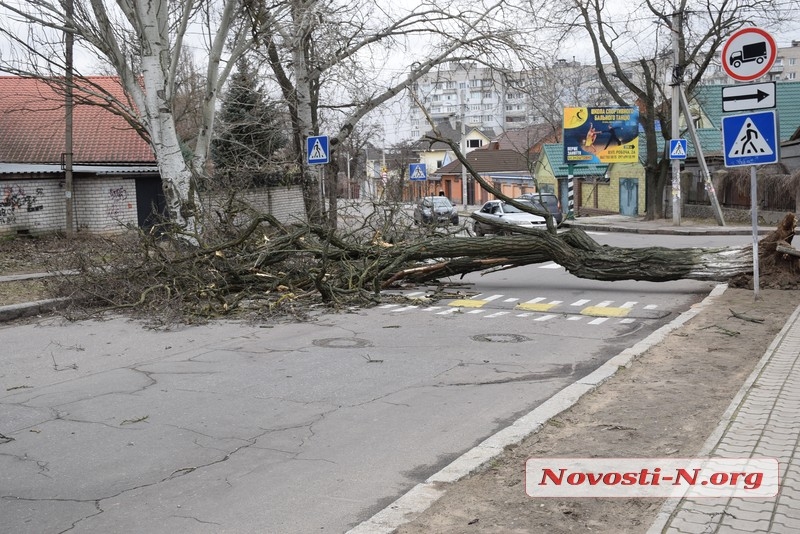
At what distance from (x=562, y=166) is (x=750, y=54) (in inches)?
1675

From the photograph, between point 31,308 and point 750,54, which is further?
point 31,308

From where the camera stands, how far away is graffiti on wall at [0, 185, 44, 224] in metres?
22.7

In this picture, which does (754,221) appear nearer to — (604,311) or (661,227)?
(604,311)

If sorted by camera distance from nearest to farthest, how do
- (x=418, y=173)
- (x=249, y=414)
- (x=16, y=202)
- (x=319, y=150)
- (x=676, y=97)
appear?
(x=249, y=414) < (x=319, y=150) < (x=16, y=202) < (x=676, y=97) < (x=418, y=173)

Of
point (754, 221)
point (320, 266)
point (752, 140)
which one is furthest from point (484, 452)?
point (320, 266)

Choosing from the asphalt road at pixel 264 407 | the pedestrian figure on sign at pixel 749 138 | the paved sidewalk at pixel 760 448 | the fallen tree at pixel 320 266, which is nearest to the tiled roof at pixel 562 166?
the fallen tree at pixel 320 266

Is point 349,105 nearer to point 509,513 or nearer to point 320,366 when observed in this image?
point 320,366

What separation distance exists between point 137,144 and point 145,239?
20241 millimetres

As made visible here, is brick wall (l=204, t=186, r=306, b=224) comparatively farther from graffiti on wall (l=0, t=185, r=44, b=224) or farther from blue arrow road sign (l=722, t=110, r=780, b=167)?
blue arrow road sign (l=722, t=110, r=780, b=167)

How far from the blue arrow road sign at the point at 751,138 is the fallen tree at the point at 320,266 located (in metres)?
2.29

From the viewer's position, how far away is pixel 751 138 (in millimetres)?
9977

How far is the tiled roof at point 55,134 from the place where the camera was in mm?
29750

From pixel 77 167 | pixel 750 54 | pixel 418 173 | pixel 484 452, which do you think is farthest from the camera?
pixel 418 173

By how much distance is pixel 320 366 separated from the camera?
8.22 meters
